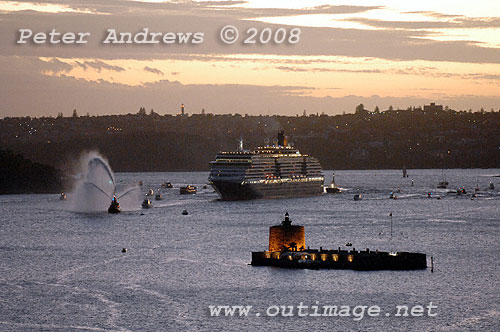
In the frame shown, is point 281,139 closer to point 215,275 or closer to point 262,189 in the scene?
point 262,189

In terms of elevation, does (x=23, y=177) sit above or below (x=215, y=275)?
above

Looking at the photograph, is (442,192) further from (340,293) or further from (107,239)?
(340,293)

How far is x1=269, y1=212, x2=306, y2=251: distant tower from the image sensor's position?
189 ft

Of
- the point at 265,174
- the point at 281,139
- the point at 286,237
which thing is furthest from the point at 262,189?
the point at 286,237

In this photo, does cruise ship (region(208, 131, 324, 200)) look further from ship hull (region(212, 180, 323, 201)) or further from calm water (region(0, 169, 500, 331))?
calm water (region(0, 169, 500, 331))

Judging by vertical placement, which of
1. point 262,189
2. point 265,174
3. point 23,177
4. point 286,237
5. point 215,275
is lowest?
point 215,275

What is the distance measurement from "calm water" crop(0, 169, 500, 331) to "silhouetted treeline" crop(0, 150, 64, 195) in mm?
70970

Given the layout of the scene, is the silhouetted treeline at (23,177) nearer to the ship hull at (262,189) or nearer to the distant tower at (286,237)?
the ship hull at (262,189)

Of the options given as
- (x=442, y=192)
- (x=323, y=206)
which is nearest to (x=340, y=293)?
(x=323, y=206)

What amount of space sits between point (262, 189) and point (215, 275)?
77.2 m

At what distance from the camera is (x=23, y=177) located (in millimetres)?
177500

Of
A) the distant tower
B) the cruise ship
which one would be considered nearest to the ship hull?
the cruise ship

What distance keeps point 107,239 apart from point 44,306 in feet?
112

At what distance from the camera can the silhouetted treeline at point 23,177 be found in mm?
175375
